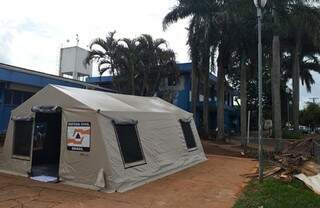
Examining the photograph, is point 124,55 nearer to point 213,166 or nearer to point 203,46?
point 203,46

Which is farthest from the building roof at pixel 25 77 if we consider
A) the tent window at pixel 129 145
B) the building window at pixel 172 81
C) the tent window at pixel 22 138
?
the tent window at pixel 129 145

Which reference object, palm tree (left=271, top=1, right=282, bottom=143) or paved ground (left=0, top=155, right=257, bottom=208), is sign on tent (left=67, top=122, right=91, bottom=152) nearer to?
paved ground (left=0, top=155, right=257, bottom=208)

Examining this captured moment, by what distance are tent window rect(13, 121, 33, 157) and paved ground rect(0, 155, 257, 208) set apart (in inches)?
37.3

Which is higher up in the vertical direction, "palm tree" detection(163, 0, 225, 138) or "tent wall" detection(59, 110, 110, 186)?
"palm tree" detection(163, 0, 225, 138)

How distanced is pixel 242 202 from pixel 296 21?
65.2 feet

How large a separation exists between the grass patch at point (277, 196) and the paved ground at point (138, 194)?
Answer: 1.26ft

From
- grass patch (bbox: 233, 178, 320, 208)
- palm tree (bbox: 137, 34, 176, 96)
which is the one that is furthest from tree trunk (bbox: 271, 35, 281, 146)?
grass patch (bbox: 233, 178, 320, 208)

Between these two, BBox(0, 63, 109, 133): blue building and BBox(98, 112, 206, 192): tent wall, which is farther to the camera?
BBox(0, 63, 109, 133): blue building

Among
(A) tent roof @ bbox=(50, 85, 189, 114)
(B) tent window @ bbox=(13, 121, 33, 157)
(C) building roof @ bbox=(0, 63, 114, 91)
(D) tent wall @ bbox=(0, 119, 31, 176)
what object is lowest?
(D) tent wall @ bbox=(0, 119, 31, 176)

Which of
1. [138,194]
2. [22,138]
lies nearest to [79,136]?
[138,194]

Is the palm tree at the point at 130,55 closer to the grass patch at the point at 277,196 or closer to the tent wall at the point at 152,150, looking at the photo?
the tent wall at the point at 152,150

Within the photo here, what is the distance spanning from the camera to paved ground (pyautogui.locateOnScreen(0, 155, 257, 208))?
31.2 ft

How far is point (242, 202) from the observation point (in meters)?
9.99

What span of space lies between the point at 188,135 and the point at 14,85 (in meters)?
12.3
